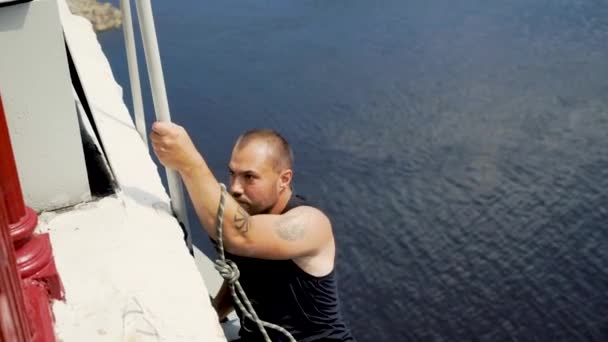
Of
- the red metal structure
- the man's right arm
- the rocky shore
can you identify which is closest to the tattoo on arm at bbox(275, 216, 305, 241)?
the man's right arm

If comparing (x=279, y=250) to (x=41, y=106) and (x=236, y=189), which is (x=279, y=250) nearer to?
(x=236, y=189)

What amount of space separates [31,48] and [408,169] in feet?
52.2

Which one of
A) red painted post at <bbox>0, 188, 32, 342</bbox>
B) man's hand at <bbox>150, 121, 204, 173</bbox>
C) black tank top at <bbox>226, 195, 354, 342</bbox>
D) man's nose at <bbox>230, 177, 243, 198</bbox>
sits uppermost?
red painted post at <bbox>0, 188, 32, 342</bbox>

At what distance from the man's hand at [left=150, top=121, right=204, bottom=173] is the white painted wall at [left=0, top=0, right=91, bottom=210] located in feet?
1.01

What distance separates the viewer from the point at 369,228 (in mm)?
17844

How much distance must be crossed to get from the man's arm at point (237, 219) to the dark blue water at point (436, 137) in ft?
45.3

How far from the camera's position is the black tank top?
122 inches

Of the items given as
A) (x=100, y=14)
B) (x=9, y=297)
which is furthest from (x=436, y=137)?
(x=9, y=297)

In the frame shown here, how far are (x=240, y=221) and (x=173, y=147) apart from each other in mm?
371

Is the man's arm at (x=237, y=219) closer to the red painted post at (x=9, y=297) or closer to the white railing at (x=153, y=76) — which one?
the white railing at (x=153, y=76)

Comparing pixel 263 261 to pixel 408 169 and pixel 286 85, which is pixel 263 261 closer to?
pixel 408 169

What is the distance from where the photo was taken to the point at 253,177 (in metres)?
3.06

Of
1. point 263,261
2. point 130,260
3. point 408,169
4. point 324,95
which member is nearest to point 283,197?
point 263,261

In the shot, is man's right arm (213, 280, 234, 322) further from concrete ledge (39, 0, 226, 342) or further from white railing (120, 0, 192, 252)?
concrete ledge (39, 0, 226, 342)
